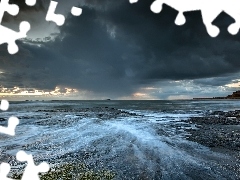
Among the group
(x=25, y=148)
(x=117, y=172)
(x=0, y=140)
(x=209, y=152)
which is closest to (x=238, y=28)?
(x=117, y=172)

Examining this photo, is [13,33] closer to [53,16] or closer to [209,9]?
[53,16]

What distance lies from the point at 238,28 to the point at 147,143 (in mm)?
Result: 14196

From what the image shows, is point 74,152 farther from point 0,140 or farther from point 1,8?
point 1,8

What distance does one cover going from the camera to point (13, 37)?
7938 millimetres

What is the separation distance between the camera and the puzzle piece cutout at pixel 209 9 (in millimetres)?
5754

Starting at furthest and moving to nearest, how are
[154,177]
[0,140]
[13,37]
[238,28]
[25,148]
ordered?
[0,140] < [25,148] < [154,177] < [13,37] < [238,28]

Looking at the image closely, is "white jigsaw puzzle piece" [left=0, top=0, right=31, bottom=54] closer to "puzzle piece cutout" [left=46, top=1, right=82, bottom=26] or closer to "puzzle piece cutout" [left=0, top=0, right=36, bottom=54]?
"puzzle piece cutout" [left=0, top=0, right=36, bottom=54]

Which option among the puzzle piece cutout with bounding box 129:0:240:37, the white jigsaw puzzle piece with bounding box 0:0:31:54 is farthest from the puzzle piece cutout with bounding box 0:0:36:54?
the puzzle piece cutout with bounding box 129:0:240:37

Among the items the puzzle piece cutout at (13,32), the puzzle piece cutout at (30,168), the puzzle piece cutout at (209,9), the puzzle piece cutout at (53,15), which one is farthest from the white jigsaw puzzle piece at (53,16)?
the puzzle piece cutout at (30,168)

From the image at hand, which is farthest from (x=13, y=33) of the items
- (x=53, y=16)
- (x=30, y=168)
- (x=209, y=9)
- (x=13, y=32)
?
(x=209, y=9)

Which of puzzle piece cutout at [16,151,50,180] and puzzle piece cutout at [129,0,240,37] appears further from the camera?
puzzle piece cutout at [16,151,50,180]

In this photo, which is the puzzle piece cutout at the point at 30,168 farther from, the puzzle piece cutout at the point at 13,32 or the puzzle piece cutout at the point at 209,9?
the puzzle piece cutout at the point at 209,9

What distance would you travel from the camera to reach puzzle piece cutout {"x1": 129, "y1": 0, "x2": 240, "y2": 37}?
18.9 ft

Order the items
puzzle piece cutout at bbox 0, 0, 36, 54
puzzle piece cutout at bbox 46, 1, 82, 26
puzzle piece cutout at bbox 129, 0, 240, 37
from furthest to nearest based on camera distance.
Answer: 1. puzzle piece cutout at bbox 0, 0, 36, 54
2. puzzle piece cutout at bbox 46, 1, 82, 26
3. puzzle piece cutout at bbox 129, 0, 240, 37
